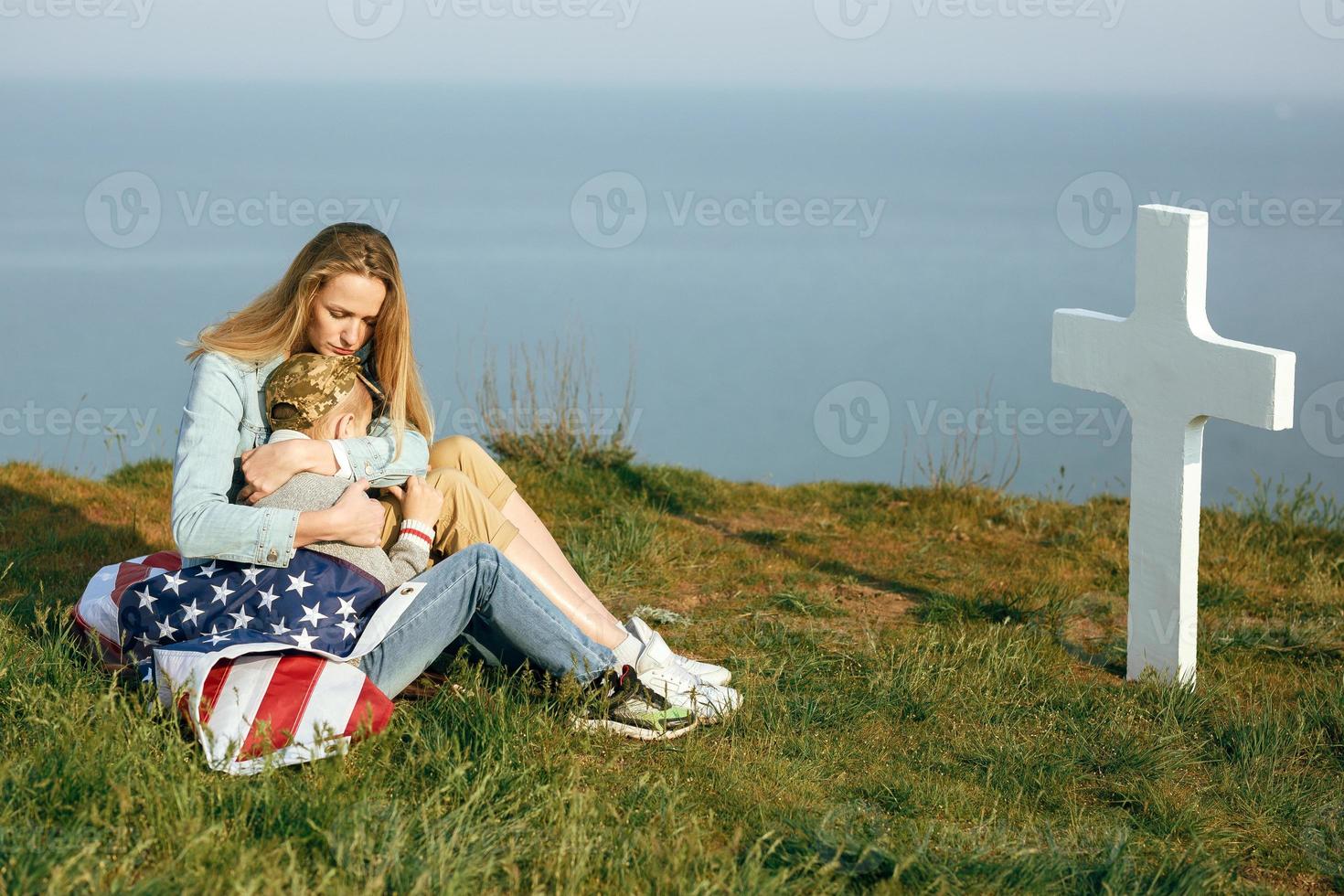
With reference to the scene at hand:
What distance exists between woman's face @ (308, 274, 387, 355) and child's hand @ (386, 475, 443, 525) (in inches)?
18.5

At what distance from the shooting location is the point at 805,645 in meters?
4.71

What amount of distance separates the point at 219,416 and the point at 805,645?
7.29ft

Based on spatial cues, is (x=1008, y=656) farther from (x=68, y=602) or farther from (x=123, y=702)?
(x=68, y=602)

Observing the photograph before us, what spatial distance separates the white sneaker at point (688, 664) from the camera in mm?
3973

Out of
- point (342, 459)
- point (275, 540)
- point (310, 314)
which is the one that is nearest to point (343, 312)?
point (310, 314)

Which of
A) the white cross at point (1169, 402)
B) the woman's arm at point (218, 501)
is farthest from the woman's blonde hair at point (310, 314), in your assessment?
the white cross at point (1169, 402)

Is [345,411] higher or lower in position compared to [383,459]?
higher

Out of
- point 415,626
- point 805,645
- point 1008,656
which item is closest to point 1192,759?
point 1008,656

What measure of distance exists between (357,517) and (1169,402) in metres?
2.73

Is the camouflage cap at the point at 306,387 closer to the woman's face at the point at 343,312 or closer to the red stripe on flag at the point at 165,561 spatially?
the woman's face at the point at 343,312

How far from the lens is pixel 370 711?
10.4 ft

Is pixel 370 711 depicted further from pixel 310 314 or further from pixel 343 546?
pixel 310 314

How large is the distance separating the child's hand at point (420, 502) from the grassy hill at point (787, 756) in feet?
1.47

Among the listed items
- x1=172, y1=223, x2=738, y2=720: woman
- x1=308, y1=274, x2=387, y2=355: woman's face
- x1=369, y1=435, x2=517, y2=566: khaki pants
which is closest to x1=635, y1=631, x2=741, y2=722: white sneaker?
x1=172, y1=223, x2=738, y2=720: woman
